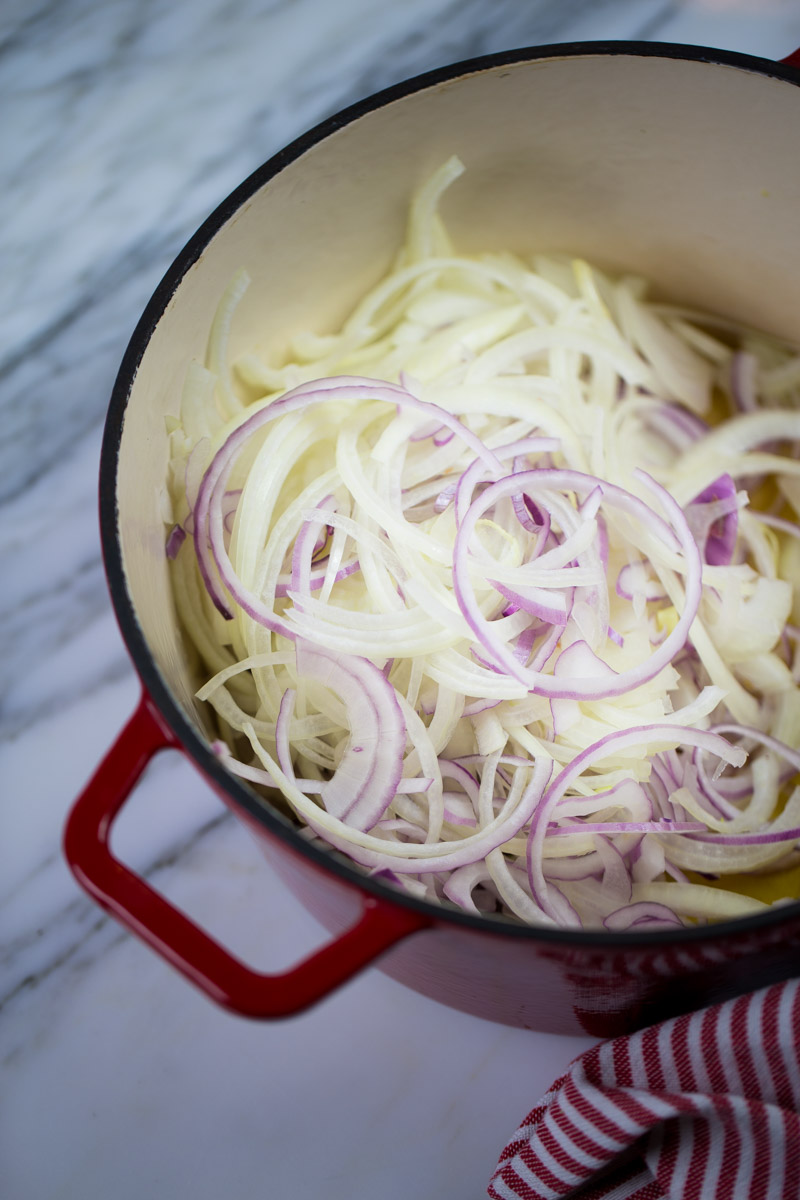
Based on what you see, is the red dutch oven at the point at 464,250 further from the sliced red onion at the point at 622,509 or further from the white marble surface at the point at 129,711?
the sliced red onion at the point at 622,509

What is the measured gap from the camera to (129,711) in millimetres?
912

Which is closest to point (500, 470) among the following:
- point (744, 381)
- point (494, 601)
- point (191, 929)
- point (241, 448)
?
point (494, 601)

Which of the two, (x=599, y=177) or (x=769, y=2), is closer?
(x=599, y=177)

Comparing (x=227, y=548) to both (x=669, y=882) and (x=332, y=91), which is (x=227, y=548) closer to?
(x=669, y=882)

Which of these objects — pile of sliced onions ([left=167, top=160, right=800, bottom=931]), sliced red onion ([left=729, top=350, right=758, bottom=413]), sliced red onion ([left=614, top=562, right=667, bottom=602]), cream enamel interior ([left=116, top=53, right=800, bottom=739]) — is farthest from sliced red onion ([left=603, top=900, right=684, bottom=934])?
sliced red onion ([left=729, top=350, right=758, bottom=413])

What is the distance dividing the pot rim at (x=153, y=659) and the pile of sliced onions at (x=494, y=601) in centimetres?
11

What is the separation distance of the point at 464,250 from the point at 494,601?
0.37 meters

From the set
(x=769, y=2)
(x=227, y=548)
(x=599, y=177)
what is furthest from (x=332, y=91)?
(x=227, y=548)

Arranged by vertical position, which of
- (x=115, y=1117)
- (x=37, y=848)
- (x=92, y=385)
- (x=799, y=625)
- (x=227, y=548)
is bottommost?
(x=799, y=625)

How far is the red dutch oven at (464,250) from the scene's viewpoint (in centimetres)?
53

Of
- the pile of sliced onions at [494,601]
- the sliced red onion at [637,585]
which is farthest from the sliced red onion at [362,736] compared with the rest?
the sliced red onion at [637,585]

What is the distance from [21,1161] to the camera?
2.58ft

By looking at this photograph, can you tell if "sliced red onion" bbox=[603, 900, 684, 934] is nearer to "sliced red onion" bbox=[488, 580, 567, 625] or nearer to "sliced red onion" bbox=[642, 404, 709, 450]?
"sliced red onion" bbox=[488, 580, 567, 625]

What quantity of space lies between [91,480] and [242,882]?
411 mm
